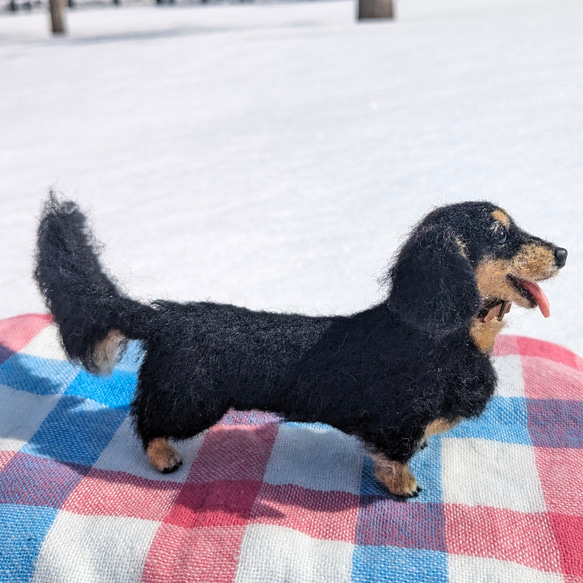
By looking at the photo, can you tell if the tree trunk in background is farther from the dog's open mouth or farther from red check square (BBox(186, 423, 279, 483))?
the dog's open mouth

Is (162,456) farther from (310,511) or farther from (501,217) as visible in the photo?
(501,217)

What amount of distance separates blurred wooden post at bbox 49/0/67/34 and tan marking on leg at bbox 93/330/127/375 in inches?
324

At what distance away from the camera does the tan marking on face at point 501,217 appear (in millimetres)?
1489

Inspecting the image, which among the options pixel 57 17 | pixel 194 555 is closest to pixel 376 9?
pixel 57 17

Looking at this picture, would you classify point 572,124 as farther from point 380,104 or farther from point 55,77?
point 55,77

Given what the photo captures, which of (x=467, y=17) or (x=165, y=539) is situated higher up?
(x=467, y=17)

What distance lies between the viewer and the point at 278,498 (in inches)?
65.0

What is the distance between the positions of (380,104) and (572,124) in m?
1.24

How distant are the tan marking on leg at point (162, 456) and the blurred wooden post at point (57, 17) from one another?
8.36m

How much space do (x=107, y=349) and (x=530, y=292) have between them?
1008mm

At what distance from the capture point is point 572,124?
Result: 12.0 ft

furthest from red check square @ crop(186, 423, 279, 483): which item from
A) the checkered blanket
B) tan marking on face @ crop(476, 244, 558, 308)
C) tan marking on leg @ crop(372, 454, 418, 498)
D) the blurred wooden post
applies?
the blurred wooden post

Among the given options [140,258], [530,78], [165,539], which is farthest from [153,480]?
[530,78]

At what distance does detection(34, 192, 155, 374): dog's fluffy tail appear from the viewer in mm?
1635
